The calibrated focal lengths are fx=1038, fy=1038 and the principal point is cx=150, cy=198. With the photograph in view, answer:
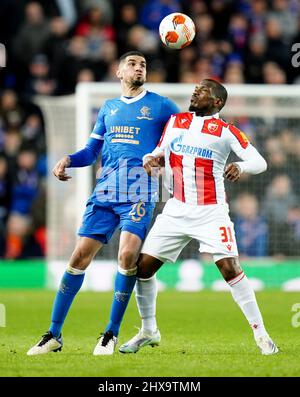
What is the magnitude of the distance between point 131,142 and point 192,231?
892 mm

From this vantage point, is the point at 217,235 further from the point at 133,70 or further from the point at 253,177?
the point at 253,177

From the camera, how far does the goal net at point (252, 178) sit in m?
15.0

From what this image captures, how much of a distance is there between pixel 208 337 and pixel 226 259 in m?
1.64

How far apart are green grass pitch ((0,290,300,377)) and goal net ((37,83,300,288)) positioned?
3.67ft

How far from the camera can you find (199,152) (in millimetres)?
7867

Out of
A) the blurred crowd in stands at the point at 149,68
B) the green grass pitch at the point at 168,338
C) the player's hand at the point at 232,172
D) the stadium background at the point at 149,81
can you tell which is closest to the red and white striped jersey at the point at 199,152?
the player's hand at the point at 232,172

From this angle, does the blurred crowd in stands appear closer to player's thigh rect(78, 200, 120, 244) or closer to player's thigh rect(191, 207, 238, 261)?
player's thigh rect(78, 200, 120, 244)

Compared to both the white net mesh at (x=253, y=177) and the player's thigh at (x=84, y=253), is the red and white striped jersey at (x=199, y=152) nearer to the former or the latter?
the player's thigh at (x=84, y=253)

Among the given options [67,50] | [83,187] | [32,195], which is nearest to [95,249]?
[83,187]

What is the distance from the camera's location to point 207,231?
305 inches

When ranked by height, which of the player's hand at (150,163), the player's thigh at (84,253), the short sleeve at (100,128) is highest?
the short sleeve at (100,128)

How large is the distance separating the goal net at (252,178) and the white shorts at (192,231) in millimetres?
6740

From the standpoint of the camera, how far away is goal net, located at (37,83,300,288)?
15.0 metres

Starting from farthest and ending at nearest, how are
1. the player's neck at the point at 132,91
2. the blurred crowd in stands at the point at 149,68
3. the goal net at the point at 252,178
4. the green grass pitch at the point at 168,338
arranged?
the blurred crowd in stands at the point at 149,68 < the goal net at the point at 252,178 < the player's neck at the point at 132,91 < the green grass pitch at the point at 168,338
